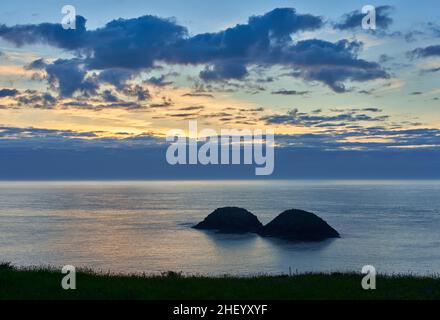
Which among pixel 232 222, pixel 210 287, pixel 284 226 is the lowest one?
pixel 232 222

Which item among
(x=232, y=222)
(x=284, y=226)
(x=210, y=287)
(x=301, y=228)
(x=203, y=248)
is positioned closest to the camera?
(x=210, y=287)

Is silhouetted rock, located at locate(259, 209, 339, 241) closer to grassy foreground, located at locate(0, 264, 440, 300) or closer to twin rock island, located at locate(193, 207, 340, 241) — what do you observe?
twin rock island, located at locate(193, 207, 340, 241)

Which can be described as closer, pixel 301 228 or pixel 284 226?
pixel 301 228

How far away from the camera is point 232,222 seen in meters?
122

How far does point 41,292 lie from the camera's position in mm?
17688

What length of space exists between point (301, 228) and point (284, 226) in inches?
173

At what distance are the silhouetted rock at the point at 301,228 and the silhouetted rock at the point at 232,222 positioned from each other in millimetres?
8156

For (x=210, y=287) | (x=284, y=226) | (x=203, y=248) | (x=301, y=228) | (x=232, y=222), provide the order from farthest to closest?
(x=232, y=222) → (x=284, y=226) → (x=301, y=228) → (x=203, y=248) → (x=210, y=287)

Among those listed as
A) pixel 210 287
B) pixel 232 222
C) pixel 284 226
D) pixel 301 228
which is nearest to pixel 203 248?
pixel 284 226

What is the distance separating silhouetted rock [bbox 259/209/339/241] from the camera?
354ft

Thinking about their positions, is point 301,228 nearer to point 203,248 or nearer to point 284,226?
point 284,226

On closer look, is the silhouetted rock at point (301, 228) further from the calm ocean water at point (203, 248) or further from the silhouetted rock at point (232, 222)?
the silhouetted rock at point (232, 222)
